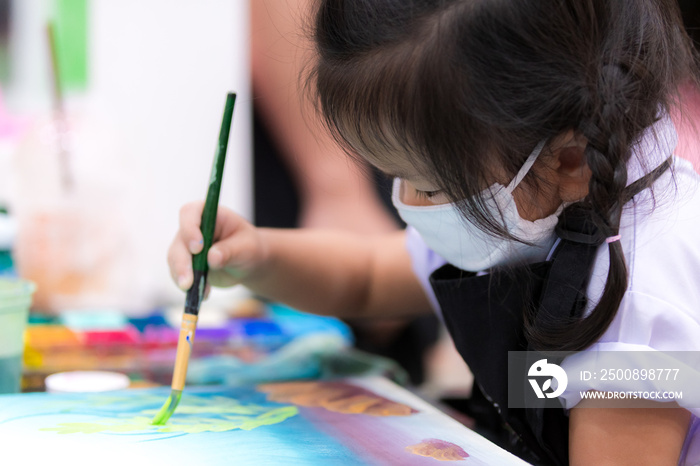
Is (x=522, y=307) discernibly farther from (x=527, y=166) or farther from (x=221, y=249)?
(x=221, y=249)

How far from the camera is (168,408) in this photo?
0.47 m

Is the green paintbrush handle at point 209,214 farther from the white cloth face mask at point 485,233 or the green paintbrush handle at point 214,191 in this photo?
the white cloth face mask at point 485,233

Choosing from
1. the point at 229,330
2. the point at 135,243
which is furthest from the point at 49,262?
the point at 229,330

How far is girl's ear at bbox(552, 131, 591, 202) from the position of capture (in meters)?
0.42

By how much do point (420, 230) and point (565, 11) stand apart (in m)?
0.19

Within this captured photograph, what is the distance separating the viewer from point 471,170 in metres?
0.41

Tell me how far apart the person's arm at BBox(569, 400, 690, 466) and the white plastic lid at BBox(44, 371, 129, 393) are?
0.36m

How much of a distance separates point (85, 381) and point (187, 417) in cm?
16

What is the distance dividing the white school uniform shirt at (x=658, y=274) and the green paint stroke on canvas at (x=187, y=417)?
20cm

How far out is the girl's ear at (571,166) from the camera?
0.42 metres

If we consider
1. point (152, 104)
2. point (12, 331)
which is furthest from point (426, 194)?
point (152, 104)

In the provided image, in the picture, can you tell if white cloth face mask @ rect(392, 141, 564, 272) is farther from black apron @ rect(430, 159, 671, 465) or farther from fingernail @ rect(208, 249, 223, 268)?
fingernail @ rect(208, 249, 223, 268)

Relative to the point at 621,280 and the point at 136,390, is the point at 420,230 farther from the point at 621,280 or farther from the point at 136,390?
the point at 136,390

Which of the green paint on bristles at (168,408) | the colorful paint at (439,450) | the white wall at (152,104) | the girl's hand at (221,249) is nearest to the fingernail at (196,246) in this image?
the girl's hand at (221,249)
